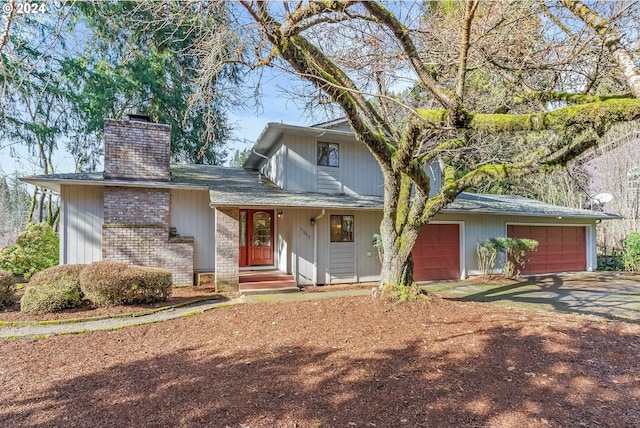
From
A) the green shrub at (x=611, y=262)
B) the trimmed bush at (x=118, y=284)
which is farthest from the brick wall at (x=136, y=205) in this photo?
the green shrub at (x=611, y=262)

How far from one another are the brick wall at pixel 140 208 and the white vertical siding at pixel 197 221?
0.40 meters

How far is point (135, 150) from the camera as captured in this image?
9.55m

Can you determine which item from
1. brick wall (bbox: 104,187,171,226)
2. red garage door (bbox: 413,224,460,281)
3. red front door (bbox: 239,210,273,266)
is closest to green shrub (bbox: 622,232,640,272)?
red garage door (bbox: 413,224,460,281)

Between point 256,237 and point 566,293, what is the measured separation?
935 cm

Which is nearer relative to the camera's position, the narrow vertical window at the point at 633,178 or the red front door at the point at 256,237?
the red front door at the point at 256,237

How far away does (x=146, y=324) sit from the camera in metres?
5.78

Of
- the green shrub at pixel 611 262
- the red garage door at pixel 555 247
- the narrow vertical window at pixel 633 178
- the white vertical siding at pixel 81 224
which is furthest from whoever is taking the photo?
the narrow vertical window at pixel 633 178

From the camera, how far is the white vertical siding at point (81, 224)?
8712 mm

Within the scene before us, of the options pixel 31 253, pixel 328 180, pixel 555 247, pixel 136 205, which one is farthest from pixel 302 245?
pixel 555 247

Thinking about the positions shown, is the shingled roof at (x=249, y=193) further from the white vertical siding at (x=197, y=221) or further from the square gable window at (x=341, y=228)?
the square gable window at (x=341, y=228)

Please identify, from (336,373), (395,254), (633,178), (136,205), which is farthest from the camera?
(633,178)

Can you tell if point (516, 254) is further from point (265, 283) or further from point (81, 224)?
Result: point (81, 224)

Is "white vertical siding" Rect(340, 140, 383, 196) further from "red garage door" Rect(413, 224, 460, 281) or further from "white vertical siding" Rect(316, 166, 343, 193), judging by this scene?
"red garage door" Rect(413, 224, 460, 281)

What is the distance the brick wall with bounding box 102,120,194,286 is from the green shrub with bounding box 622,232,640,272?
16.7 m
